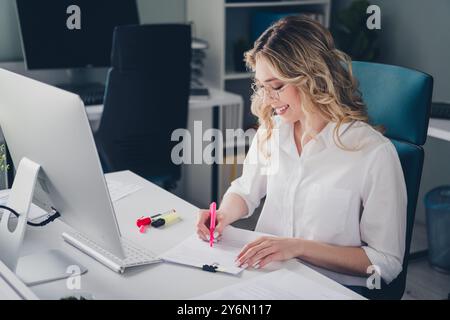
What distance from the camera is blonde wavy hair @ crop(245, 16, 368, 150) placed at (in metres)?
1.63

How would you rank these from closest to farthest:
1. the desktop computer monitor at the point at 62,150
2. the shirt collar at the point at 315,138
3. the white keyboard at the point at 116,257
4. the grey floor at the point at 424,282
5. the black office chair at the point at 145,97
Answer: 1. the desktop computer monitor at the point at 62,150
2. the white keyboard at the point at 116,257
3. the shirt collar at the point at 315,138
4. the black office chair at the point at 145,97
5. the grey floor at the point at 424,282

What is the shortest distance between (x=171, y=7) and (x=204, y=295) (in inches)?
101

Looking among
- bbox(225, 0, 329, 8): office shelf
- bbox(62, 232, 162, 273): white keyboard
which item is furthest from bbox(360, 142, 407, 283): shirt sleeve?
bbox(225, 0, 329, 8): office shelf

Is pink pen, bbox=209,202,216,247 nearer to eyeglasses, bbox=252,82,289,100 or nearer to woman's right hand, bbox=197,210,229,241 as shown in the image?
woman's right hand, bbox=197,210,229,241

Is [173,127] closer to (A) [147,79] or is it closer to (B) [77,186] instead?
(A) [147,79]

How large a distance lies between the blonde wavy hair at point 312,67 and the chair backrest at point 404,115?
0.10 m

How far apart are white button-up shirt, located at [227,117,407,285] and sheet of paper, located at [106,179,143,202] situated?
0.33m

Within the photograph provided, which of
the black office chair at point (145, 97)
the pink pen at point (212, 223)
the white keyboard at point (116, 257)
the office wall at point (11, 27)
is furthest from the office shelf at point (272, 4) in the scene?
the white keyboard at point (116, 257)

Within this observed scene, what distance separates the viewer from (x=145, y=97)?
8.72 ft

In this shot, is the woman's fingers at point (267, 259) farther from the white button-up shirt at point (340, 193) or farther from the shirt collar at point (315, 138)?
the shirt collar at point (315, 138)

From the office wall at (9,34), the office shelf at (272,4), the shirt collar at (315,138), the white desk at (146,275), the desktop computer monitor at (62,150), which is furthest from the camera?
the office shelf at (272,4)

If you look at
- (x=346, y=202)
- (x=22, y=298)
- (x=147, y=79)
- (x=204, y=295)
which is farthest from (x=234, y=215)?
(x=147, y=79)

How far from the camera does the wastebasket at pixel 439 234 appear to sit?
3.07 metres

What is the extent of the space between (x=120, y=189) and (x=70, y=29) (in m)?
1.41
